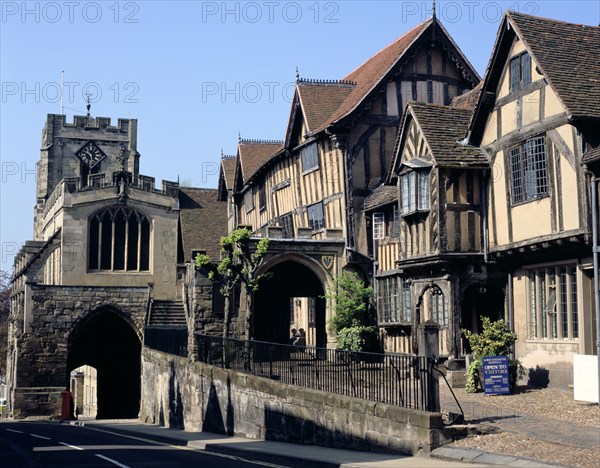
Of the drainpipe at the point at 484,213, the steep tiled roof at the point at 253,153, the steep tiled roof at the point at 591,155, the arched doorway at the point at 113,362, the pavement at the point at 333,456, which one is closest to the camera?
the pavement at the point at 333,456

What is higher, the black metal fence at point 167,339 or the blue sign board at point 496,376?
the black metal fence at point 167,339

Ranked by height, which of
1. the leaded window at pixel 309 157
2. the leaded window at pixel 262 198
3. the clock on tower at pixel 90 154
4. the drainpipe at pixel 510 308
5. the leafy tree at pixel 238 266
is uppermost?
the clock on tower at pixel 90 154

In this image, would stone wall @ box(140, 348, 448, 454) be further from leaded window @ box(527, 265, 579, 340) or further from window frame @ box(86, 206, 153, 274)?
window frame @ box(86, 206, 153, 274)

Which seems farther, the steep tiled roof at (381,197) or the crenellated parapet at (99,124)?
the crenellated parapet at (99,124)

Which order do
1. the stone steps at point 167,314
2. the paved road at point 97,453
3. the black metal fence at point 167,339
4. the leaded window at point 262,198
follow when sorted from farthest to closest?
the stone steps at point 167,314 < the leaded window at point 262,198 < the black metal fence at point 167,339 < the paved road at point 97,453

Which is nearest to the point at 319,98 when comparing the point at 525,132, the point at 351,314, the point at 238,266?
the point at 238,266

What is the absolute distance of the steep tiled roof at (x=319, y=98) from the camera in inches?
1326

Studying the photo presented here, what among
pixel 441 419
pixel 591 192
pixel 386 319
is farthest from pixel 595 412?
pixel 386 319

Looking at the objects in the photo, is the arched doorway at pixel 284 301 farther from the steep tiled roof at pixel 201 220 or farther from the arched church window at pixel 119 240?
the arched church window at pixel 119 240

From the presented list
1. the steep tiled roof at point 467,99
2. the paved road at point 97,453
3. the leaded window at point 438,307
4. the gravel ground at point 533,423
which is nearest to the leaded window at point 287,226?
the steep tiled roof at point 467,99

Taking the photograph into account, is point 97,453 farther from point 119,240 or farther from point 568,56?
point 119,240

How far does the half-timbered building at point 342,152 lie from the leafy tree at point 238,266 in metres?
1.25

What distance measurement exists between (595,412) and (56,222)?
37.6 metres

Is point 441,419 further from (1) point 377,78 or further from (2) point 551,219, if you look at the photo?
(1) point 377,78
